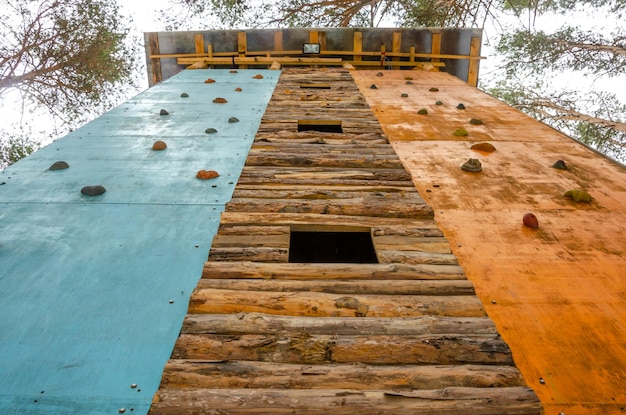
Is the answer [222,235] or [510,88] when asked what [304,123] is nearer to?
[222,235]

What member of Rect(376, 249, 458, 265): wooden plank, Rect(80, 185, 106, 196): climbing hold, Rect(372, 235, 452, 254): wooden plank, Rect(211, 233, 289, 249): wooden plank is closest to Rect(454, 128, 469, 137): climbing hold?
Rect(372, 235, 452, 254): wooden plank

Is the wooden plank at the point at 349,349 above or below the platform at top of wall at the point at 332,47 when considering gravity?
below

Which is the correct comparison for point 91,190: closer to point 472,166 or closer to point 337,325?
point 337,325

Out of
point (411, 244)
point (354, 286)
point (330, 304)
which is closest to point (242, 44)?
point (411, 244)

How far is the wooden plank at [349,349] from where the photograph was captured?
2.39 metres

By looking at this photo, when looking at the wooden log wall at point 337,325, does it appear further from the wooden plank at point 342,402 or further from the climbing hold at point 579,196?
the climbing hold at point 579,196

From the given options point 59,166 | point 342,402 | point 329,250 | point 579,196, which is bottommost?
point 329,250

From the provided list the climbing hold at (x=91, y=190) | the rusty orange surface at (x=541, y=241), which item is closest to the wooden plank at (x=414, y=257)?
the rusty orange surface at (x=541, y=241)

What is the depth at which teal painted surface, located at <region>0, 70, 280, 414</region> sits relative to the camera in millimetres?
2275

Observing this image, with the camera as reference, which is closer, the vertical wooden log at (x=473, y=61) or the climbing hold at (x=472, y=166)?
the climbing hold at (x=472, y=166)

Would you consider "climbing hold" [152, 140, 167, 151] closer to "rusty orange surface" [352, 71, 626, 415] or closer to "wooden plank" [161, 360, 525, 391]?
"rusty orange surface" [352, 71, 626, 415]

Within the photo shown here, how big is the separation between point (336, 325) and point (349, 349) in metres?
0.19

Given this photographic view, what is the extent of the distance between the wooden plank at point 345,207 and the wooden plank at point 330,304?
4.05 ft

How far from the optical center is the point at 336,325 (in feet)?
8.51
